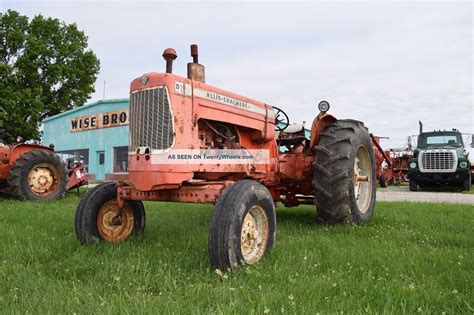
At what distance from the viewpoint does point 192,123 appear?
382 centimetres

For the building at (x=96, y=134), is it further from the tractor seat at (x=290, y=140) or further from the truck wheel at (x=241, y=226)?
the truck wheel at (x=241, y=226)

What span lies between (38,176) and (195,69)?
22.6 ft

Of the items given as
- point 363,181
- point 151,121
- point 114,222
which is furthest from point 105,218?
point 363,181

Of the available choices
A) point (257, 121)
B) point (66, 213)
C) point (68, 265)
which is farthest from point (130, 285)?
point (66, 213)

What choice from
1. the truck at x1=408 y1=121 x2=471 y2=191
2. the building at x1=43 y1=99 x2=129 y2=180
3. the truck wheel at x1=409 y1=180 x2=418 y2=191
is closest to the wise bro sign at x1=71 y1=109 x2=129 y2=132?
the building at x1=43 y1=99 x2=129 y2=180

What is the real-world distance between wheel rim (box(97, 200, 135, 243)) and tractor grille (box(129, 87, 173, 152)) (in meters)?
0.84

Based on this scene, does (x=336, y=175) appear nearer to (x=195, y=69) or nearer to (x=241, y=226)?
(x=241, y=226)

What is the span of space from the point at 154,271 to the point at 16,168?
7202mm

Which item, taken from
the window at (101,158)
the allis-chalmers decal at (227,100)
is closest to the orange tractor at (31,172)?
the allis-chalmers decal at (227,100)

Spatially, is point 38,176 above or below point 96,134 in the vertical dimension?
below

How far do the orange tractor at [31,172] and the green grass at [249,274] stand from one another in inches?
168

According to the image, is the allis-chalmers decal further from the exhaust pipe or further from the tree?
the tree

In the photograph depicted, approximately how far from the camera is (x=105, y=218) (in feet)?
14.0

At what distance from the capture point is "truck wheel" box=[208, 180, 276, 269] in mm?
3088
